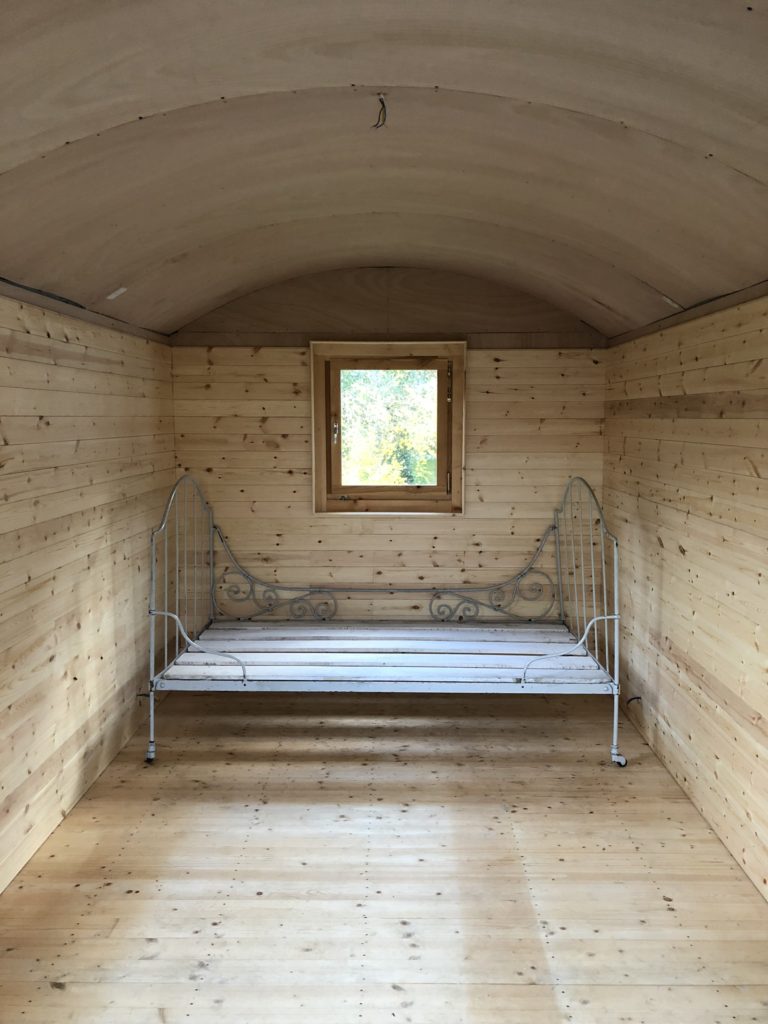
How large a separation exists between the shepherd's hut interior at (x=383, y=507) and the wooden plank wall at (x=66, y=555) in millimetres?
24

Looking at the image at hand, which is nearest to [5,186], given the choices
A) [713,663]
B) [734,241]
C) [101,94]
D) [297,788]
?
[101,94]

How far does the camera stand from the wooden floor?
2.21 metres

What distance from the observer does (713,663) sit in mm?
3076

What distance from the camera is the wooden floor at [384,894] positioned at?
2.21 m

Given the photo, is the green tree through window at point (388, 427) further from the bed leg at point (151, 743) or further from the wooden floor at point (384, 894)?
the bed leg at point (151, 743)

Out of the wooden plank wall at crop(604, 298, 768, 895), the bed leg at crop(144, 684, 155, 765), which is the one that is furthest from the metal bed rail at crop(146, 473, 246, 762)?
the wooden plank wall at crop(604, 298, 768, 895)

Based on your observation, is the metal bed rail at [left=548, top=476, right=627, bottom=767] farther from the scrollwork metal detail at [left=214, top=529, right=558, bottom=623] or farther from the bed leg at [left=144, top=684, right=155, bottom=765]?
the bed leg at [left=144, top=684, right=155, bottom=765]

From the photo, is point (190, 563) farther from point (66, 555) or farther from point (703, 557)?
point (703, 557)

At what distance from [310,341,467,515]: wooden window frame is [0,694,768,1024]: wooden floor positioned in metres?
1.43

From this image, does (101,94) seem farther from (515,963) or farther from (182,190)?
(515,963)

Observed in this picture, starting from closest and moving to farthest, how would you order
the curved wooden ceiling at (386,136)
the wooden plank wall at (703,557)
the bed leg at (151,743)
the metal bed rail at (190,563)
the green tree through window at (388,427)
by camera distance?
the curved wooden ceiling at (386,136) → the wooden plank wall at (703,557) → the bed leg at (151,743) → the metal bed rail at (190,563) → the green tree through window at (388,427)

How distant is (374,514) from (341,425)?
578 mm

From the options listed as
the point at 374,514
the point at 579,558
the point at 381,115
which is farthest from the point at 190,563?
the point at 381,115

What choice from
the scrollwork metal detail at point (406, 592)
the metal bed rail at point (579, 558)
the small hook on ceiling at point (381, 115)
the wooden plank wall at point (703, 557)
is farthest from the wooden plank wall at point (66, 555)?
the wooden plank wall at point (703, 557)
